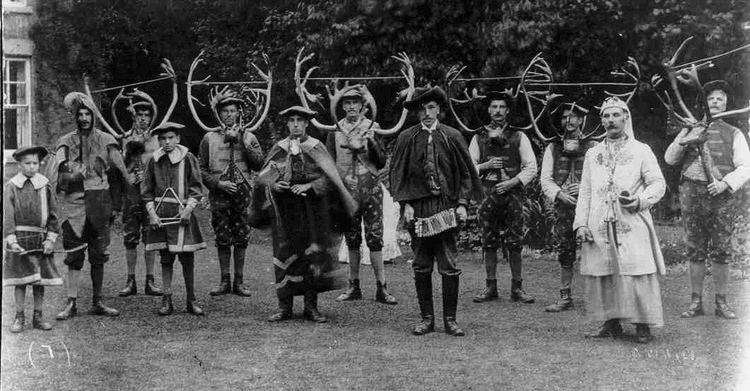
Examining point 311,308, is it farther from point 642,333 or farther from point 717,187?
point 717,187

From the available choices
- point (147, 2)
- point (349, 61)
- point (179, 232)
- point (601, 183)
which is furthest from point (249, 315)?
point (349, 61)

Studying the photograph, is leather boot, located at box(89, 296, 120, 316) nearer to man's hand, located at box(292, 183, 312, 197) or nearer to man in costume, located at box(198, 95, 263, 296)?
man in costume, located at box(198, 95, 263, 296)

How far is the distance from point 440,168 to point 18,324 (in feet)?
12.3

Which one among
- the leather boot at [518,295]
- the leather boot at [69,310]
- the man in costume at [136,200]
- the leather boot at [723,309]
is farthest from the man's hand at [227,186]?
the leather boot at [723,309]

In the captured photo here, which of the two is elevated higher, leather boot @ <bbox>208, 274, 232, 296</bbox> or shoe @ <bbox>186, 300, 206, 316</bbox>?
leather boot @ <bbox>208, 274, 232, 296</bbox>

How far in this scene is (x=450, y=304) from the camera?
23.5 feet

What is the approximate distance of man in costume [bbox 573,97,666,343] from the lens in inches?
264

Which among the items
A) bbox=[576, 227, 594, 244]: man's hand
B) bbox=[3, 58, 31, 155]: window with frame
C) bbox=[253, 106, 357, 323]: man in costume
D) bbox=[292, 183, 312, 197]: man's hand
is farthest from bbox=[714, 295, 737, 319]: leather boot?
bbox=[3, 58, 31, 155]: window with frame

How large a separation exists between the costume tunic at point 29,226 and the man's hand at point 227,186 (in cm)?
226

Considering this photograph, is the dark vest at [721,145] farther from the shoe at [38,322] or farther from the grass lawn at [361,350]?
the shoe at [38,322]

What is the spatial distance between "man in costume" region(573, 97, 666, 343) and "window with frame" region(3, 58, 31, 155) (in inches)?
182

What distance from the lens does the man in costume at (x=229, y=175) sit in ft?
29.9

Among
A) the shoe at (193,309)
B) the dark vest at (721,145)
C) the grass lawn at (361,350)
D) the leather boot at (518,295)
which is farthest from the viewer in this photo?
the leather boot at (518,295)

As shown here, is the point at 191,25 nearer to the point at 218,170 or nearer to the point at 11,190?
the point at 218,170
